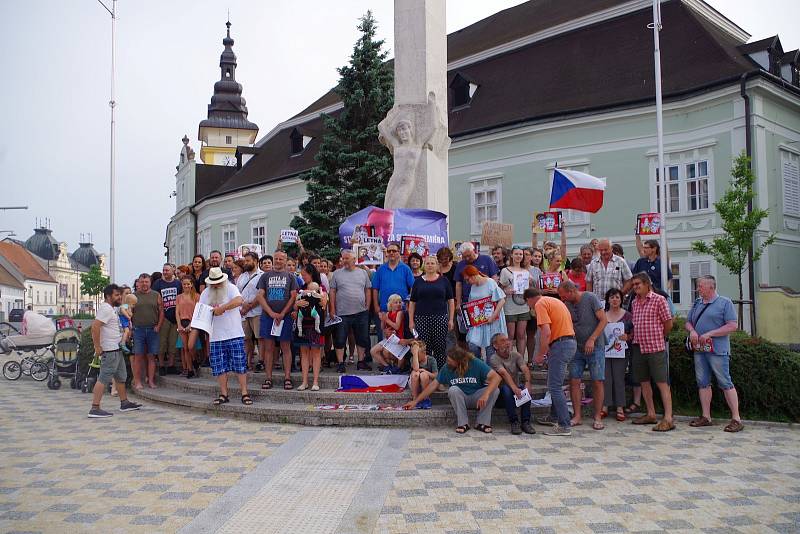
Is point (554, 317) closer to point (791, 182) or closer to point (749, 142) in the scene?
point (749, 142)

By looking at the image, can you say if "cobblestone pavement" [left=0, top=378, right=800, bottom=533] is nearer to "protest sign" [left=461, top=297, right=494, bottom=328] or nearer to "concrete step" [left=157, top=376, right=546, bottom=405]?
"concrete step" [left=157, top=376, right=546, bottom=405]

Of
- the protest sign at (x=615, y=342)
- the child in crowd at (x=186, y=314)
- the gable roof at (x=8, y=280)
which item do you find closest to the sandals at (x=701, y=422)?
the protest sign at (x=615, y=342)

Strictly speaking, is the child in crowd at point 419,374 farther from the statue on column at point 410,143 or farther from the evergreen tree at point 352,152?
the evergreen tree at point 352,152

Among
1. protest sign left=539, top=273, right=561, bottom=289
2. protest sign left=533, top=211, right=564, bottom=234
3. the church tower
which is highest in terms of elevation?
the church tower

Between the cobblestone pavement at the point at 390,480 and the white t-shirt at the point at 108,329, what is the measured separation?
1.19 metres

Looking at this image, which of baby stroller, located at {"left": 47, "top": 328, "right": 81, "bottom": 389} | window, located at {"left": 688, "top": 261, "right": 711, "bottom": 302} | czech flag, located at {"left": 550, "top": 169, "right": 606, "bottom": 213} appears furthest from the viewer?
window, located at {"left": 688, "top": 261, "right": 711, "bottom": 302}

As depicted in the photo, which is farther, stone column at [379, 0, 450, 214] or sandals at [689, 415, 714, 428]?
stone column at [379, 0, 450, 214]

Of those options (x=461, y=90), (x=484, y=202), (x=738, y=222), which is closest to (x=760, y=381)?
(x=738, y=222)

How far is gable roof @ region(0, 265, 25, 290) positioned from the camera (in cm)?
6432

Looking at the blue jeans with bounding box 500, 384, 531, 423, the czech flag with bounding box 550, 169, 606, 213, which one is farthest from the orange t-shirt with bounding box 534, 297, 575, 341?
the czech flag with bounding box 550, 169, 606, 213

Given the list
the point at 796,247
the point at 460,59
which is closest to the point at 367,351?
the point at 796,247

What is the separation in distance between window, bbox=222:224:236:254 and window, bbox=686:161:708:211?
28216 mm

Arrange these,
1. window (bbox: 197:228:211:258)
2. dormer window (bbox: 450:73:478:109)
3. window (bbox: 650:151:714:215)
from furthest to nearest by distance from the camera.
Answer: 1. window (bbox: 197:228:211:258)
2. dormer window (bbox: 450:73:478:109)
3. window (bbox: 650:151:714:215)

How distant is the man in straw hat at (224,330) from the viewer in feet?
28.1
